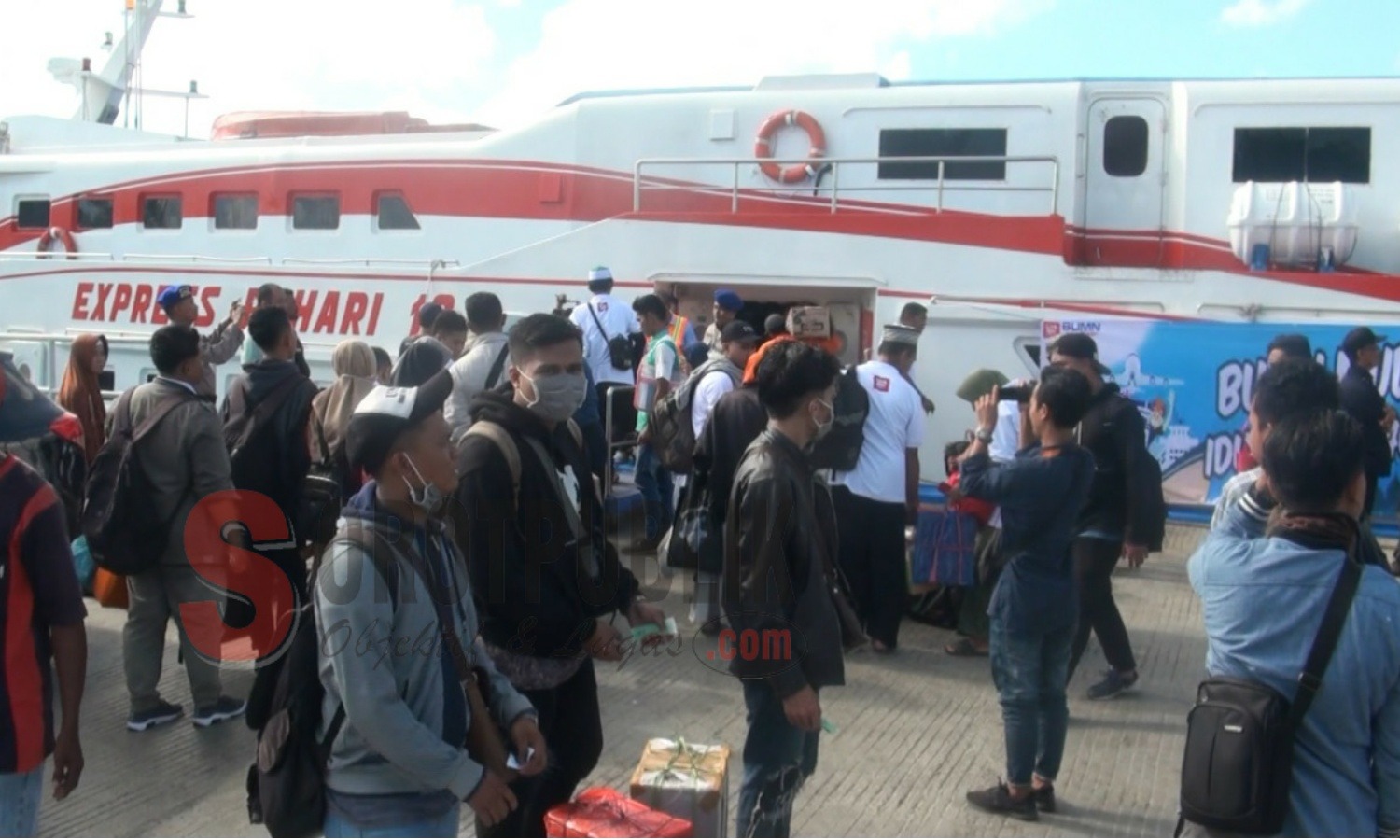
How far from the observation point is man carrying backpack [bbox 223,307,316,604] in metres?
5.76

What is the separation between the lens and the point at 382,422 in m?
2.85

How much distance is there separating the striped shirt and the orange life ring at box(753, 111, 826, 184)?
362 inches

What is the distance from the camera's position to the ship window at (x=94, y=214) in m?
13.9

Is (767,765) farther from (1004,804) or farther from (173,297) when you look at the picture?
(173,297)

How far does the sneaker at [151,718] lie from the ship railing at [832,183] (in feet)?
21.7

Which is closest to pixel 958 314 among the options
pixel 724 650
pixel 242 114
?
pixel 724 650

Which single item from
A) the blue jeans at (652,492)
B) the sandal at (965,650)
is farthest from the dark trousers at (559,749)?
the blue jeans at (652,492)

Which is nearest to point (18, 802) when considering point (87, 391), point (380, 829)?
point (380, 829)

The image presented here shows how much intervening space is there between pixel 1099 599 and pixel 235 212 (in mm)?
10610

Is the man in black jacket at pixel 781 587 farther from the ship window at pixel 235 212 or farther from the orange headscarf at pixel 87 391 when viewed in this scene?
the ship window at pixel 235 212

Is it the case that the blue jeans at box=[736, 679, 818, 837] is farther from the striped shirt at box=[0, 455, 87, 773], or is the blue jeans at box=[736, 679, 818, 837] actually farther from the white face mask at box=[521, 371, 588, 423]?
the striped shirt at box=[0, 455, 87, 773]

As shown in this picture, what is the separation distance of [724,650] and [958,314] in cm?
449

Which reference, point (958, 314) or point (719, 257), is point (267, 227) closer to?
point (719, 257)

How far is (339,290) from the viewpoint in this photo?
11.6 meters
